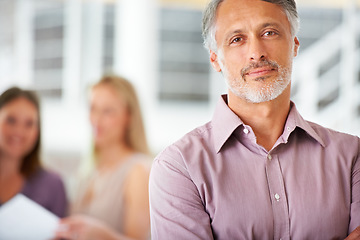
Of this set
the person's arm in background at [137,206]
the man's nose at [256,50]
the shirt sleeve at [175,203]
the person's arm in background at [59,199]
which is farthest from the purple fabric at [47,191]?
the man's nose at [256,50]

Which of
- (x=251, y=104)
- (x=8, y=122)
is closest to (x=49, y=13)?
(x=8, y=122)

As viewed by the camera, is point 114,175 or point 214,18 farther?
point 114,175

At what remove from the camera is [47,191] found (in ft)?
6.71

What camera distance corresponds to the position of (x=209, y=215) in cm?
98

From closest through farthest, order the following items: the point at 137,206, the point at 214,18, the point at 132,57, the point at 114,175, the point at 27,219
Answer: the point at 214,18, the point at 27,219, the point at 137,206, the point at 114,175, the point at 132,57

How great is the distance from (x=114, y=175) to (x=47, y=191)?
0.30 metres

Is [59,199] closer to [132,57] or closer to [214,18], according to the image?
[214,18]

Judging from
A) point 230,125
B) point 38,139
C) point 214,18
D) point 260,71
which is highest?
point 214,18

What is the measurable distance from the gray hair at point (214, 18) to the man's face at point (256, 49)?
1 centimetres

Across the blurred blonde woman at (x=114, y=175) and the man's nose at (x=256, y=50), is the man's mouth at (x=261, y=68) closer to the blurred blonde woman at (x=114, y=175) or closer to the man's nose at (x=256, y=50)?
the man's nose at (x=256, y=50)

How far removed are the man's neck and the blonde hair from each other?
1.12 metres

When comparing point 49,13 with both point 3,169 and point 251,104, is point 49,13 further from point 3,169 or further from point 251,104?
point 251,104

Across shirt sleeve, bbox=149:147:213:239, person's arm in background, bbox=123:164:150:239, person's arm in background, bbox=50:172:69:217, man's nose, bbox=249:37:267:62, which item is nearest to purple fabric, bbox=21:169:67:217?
person's arm in background, bbox=50:172:69:217

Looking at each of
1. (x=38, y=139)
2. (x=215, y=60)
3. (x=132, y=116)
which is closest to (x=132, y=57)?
(x=132, y=116)
